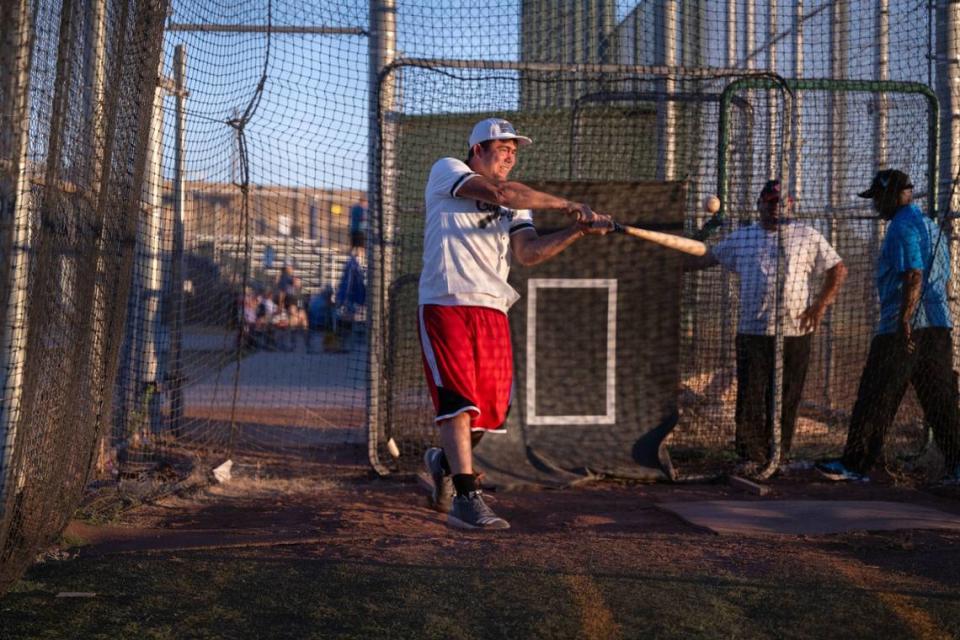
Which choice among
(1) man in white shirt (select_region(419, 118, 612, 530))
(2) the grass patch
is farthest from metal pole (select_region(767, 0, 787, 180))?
(2) the grass patch

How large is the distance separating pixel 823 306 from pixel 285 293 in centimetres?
1285

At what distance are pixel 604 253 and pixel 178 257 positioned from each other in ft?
10.7

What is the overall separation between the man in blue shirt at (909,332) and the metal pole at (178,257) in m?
4.73

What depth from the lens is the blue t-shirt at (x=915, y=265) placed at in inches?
268

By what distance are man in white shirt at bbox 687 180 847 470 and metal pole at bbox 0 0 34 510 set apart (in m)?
4.65

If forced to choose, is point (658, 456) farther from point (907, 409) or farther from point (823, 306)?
point (907, 409)

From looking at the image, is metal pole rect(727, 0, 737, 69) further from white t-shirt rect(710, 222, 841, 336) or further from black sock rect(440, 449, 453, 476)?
black sock rect(440, 449, 453, 476)

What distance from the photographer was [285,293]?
18.9 m

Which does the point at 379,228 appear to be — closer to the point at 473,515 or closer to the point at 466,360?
the point at 466,360

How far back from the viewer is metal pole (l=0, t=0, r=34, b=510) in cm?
352

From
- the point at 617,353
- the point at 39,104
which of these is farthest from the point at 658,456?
the point at 39,104

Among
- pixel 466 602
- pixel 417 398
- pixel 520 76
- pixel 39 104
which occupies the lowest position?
pixel 466 602

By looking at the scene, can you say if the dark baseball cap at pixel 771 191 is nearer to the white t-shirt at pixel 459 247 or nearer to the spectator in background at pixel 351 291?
the white t-shirt at pixel 459 247

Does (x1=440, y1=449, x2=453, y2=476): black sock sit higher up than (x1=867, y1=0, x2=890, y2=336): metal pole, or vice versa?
(x1=867, y1=0, x2=890, y2=336): metal pole
